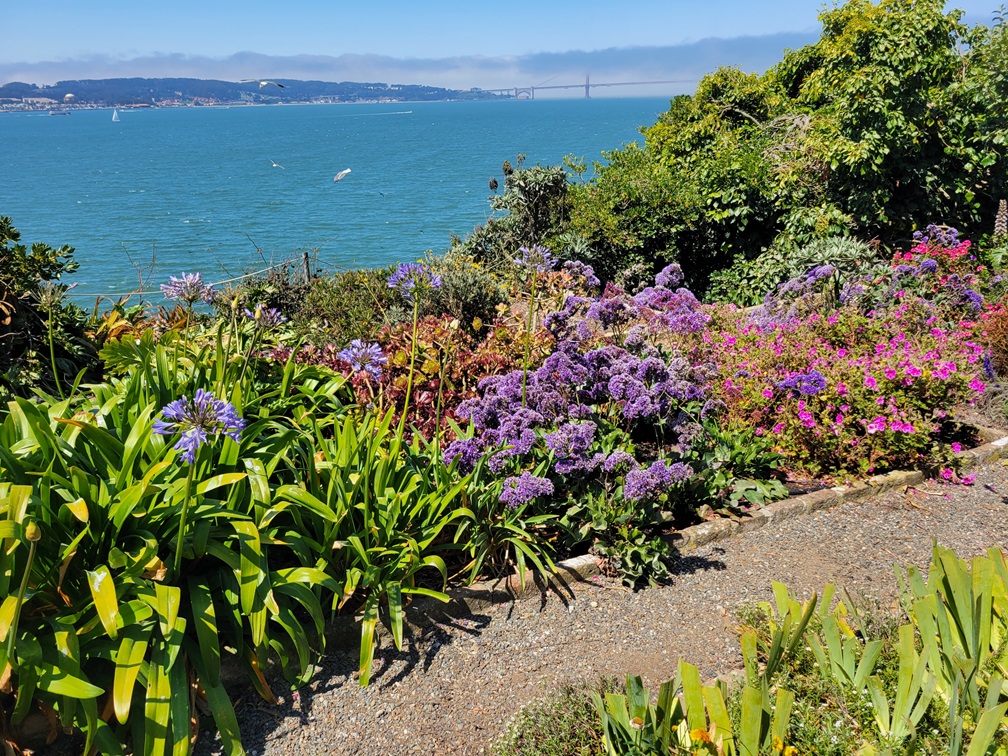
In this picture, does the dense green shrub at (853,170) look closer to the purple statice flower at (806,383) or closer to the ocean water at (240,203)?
the ocean water at (240,203)

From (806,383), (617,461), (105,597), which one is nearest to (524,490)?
(617,461)

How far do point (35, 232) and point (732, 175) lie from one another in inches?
1337

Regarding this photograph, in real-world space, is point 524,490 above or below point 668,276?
below

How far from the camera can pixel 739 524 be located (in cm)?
395

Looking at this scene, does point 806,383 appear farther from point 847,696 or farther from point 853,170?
point 853,170

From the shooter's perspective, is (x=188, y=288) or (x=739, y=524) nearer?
(x=188, y=288)

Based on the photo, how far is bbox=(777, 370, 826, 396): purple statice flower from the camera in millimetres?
4363

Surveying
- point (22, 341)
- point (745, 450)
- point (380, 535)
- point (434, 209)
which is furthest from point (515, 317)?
point (434, 209)

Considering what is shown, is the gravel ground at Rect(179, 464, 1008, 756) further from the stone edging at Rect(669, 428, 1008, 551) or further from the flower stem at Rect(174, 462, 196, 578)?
the flower stem at Rect(174, 462, 196, 578)

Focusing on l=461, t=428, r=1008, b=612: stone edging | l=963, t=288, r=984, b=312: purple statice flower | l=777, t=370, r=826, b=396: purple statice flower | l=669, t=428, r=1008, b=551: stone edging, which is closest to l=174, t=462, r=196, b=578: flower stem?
l=461, t=428, r=1008, b=612: stone edging

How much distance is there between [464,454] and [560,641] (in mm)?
956

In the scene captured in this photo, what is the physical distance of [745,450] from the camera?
14.3ft

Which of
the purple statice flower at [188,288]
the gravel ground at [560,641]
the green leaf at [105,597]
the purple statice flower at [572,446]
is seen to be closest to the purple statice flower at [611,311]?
the purple statice flower at [572,446]

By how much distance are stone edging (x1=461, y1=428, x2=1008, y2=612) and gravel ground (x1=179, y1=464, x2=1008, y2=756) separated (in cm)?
5
